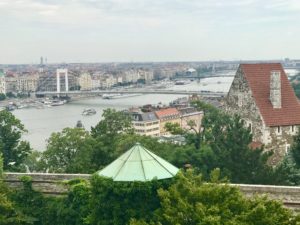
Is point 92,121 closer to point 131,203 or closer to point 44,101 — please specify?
point 44,101

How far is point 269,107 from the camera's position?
19516 millimetres

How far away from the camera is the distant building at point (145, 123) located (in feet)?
218

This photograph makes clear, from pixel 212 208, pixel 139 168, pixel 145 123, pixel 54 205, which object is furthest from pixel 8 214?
pixel 145 123

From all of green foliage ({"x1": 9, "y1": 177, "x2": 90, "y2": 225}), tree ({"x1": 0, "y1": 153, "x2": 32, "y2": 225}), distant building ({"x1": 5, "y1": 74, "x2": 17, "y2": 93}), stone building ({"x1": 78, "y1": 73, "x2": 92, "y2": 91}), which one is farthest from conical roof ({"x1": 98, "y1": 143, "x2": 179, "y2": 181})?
stone building ({"x1": 78, "y1": 73, "x2": 92, "y2": 91})

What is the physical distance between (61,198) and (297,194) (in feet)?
18.2

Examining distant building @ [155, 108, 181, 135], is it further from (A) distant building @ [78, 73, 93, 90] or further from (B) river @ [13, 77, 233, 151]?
(A) distant building @ [78, 73, 93, 90]

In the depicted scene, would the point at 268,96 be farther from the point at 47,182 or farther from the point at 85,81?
the point at 85,81

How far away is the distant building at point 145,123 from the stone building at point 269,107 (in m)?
45.8

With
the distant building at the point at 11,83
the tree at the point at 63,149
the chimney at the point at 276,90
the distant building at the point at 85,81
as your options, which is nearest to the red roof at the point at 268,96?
the chimney at the point at 276,90

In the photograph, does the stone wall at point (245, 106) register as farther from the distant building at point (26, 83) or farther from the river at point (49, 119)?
the distant building at point (26, 83)

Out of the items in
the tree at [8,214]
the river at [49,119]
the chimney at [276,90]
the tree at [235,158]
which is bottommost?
the river at [49,119]

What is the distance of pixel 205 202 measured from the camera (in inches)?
363

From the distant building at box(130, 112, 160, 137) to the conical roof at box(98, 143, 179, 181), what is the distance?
55.1m

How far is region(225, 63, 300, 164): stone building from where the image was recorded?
1941 cm
